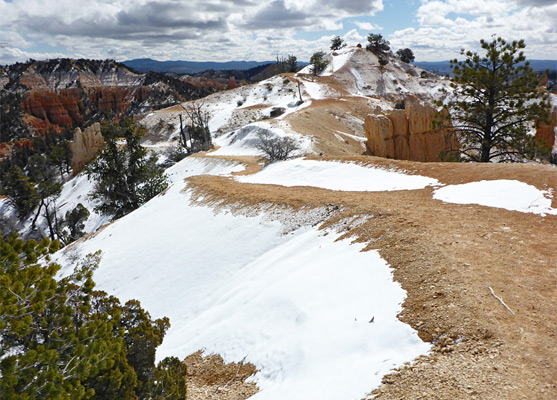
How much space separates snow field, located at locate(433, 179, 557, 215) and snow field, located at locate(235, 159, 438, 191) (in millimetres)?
1439

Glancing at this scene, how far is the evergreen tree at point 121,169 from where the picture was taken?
22.9 m

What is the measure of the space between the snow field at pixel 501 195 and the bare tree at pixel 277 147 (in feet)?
50.8

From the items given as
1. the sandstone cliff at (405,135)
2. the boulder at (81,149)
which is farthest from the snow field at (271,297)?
the boulder at (81,149)

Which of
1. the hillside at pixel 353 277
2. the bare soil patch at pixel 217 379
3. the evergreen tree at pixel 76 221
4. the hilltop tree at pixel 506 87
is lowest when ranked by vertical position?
the evergreen tree at pixel 76 221

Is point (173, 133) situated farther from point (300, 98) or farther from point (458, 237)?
point (458, 237)

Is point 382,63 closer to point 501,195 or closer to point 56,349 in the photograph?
point 501,195

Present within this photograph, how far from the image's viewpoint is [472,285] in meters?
6.21

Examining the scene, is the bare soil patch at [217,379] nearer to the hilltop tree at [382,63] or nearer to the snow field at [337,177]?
the snow field at [337,177]

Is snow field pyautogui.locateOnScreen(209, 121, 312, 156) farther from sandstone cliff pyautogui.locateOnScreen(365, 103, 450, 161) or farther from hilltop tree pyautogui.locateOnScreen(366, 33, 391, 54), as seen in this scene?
hilltop tree pyautogui.locateOnScreen(366, 33, 391, 54)

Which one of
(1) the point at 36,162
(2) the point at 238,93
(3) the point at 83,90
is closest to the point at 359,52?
(2) the point at 238,93

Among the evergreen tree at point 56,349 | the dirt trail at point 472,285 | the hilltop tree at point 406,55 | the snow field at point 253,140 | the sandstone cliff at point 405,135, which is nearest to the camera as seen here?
the evergreen tree at point 56,349

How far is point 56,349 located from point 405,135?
31.6 meters

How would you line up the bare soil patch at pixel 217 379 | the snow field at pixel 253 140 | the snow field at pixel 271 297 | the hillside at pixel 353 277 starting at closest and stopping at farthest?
1. the hillside at pixel 353 277
2. the snow field at pixel 271 297
3. the bare soil patch at pixel 217 379
4. the snow field at pixel 253 140

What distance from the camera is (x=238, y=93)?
68750 millimetres
